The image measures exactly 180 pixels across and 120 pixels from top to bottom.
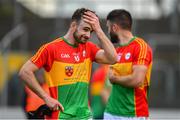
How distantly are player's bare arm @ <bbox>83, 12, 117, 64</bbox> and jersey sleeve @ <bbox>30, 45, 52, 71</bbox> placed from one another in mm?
560

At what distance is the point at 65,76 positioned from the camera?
798 cm

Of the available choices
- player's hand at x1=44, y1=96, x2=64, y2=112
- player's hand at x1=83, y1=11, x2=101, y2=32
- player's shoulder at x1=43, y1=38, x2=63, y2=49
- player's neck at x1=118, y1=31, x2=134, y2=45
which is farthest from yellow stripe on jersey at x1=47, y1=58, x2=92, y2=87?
player's neck at x1=118, y1=31, x2=134, y2=45

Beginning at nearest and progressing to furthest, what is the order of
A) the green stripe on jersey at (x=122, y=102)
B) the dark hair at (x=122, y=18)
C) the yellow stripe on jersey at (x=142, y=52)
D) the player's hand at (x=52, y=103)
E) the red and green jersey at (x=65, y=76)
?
the player's hand at (x=52, y=103) < the red and green jersey at (x=65, y=76) < the yellow stripe on jersey at (x=142, y=52) < the green stripe on jersey at (x=122, y=102) < the dark hair at (x=122, y=18)

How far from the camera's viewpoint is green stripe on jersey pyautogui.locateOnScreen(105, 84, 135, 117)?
8.79 metres

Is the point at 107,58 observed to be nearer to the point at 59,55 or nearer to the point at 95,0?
the point at 59,55

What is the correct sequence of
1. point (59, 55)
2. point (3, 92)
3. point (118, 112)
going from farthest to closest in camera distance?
1. point (3, 92)
2. point (118, 112)
3. point (59, 55)

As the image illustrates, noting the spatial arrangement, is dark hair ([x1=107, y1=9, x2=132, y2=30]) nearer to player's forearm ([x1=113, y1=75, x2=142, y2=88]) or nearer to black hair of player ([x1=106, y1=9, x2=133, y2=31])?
black hair of player ([x1=106, y1=9, x2=133, y2=31])

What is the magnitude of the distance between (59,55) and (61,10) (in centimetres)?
1384

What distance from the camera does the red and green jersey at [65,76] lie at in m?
7.95

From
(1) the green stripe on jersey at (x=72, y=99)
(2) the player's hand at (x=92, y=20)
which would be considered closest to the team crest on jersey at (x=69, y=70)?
(1) the green stripe on jersey at (x=72, y=99)

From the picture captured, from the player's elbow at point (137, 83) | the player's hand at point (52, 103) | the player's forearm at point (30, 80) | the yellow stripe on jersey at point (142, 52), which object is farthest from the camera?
the yellow stripe on jersey at point (142, 52)

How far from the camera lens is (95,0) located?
21.4 meters

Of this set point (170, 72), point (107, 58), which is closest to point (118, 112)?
point (107, 58)

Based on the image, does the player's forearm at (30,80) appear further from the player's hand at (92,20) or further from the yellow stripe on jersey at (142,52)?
the yellow stripe on jersey at (142,52)
